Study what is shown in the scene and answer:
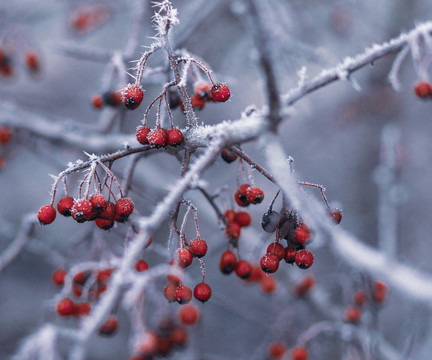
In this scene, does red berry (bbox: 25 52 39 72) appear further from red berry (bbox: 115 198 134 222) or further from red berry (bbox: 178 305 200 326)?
red berry (bbox: 115 198 134 222)

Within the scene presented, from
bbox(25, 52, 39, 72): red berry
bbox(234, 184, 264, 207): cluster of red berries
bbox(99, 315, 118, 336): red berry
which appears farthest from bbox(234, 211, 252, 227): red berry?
bbox(25, 52, 39, 72): red berry

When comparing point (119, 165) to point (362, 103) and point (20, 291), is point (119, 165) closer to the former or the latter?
point (20, 291)

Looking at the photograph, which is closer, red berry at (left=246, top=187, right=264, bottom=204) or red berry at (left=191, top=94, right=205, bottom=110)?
red berry at (left=246, top=187, right=264, bottom=204)


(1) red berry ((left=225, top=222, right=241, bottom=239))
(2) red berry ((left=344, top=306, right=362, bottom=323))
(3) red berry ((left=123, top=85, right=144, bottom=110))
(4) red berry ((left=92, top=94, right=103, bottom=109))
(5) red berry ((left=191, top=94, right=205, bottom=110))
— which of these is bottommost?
(1) red berry ((left=225, top=222, right=241, bottom=239))

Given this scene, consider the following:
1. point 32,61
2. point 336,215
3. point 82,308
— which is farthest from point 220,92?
point 32,61

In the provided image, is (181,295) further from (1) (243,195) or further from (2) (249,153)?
(2) (249,153)

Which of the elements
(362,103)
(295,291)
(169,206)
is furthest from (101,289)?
(362,103)
